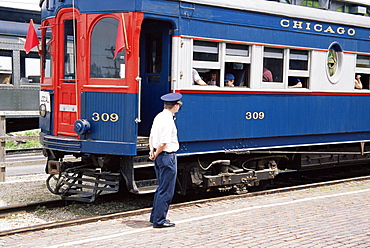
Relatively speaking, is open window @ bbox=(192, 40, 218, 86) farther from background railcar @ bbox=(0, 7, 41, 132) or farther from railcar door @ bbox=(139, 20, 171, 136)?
background railcar @ bbox=(0, 7, 41, 132)

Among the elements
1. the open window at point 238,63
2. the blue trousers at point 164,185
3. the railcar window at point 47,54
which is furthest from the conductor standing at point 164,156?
the railcar window at point 47,54

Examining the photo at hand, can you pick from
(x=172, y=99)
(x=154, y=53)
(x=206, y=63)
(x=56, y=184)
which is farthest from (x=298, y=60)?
(x=56, y=184)

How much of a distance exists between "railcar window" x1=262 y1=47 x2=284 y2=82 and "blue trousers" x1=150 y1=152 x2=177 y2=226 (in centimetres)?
332

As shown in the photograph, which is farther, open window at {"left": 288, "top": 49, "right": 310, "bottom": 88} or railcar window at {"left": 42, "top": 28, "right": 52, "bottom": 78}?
open window at {"left": 288, "top": 49, "right": 310, "bottom": 88}

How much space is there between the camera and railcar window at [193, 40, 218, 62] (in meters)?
8.74

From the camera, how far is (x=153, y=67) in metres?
9.02

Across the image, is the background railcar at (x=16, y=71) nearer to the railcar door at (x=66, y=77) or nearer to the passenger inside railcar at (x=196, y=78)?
the railcar door at (x=66, y=77)

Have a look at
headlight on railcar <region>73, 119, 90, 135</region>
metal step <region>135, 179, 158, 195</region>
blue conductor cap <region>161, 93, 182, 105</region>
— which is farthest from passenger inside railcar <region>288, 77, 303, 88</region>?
headlight on railcar <region>73, 119, 90, 135</region>

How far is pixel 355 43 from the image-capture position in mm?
11328

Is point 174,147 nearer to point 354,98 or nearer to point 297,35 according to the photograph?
point 297,35

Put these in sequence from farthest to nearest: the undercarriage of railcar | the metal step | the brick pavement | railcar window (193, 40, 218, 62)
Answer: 1. railcar window (193, 40, 218, 62)
2. the undercarriage of railcar
3. the metal step
4. the brick pavement

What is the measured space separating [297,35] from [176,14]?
9.39 ft

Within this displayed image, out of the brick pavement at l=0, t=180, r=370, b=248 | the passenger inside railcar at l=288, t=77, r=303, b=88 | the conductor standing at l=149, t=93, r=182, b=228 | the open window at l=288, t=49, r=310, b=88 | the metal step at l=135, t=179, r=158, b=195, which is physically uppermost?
the open window at l=288, t=49, r=310, b=88

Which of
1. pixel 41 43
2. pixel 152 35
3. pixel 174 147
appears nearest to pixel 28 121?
pixel 41 43
